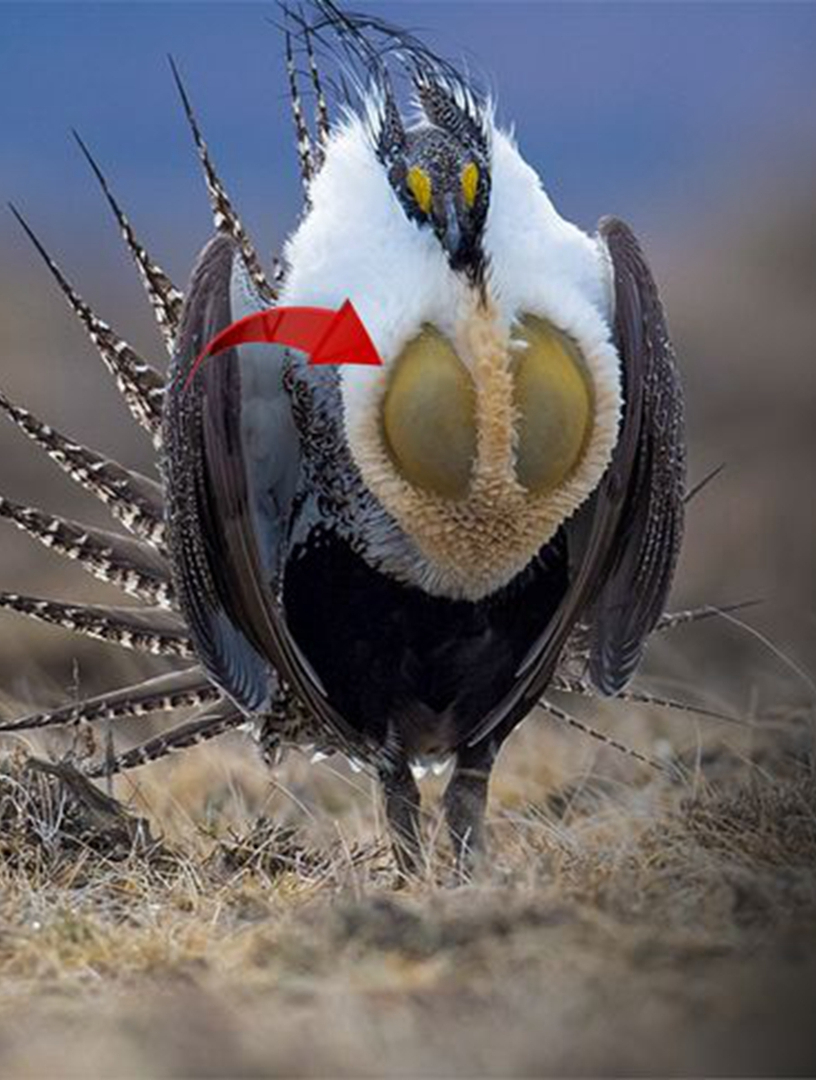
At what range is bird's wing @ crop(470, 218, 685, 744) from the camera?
341 cm

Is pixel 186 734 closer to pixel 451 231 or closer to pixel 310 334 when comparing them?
pixel 310 334

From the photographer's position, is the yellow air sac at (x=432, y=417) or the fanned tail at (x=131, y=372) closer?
the yellow air sac at (x=432, y=417)

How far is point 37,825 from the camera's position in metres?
3.80

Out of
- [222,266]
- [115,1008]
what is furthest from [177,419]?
[115,1008]

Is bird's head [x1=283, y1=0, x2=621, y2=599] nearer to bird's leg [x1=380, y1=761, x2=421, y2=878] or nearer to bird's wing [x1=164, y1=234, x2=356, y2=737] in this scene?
bird's wing [x1=164, y1=234, x2=356, y2=737]

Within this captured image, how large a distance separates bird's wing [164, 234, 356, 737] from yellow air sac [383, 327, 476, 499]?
23 cm

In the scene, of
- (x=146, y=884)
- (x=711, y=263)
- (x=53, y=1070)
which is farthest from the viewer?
(x=711, y=263)

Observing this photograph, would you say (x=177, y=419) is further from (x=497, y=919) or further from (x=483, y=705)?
(x=497, y=919)

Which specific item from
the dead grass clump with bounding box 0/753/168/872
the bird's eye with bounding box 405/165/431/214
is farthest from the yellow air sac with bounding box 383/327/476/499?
the dead grass clump with bounding box 0/753/168/872

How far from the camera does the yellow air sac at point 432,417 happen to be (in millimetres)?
3219

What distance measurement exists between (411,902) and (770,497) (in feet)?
25.7

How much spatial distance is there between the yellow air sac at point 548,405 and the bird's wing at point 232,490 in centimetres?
39

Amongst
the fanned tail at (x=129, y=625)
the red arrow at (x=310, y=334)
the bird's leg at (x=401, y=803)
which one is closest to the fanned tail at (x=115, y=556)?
the fanned tail at (x=129, y=625)

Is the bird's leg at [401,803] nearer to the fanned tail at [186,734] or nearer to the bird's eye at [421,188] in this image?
the fanned tail at [186,734]
